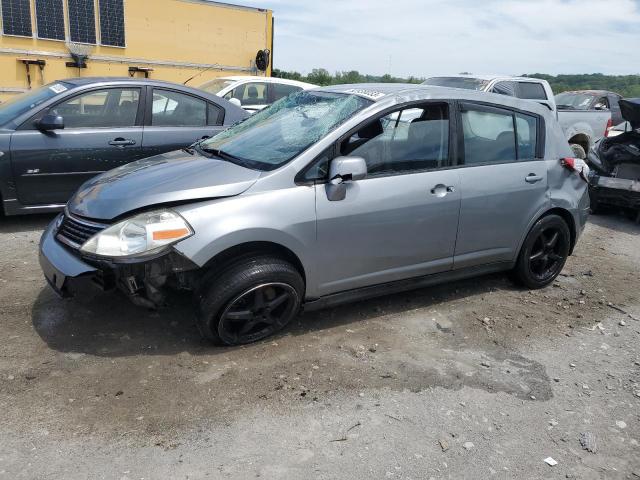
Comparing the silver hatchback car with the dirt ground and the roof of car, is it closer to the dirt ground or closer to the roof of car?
the roof of car

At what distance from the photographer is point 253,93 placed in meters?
10.0

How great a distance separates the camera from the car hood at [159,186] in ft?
10.9

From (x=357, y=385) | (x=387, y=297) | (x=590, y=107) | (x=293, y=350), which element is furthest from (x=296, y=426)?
(x=590, y=107)

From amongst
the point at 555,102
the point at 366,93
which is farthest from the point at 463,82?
the point at 366,93

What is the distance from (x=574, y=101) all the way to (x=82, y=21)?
11008 millimetres

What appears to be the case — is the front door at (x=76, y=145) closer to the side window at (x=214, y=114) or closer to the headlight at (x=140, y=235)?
the side window at (x=214, y=114)

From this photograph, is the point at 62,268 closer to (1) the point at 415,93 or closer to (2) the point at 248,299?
(2) the point at 248,299

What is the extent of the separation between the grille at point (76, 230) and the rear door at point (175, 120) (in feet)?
8.33

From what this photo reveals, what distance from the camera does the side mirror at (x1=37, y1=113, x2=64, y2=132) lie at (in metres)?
5.43

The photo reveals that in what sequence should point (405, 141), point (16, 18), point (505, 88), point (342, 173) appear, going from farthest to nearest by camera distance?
point (16, 18), point (505, 88), point (405, 141), point (342, 173)

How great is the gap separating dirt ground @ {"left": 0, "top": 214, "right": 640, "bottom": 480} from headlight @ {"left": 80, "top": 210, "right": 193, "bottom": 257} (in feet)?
2.29

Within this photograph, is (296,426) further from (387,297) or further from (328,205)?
(387,297)

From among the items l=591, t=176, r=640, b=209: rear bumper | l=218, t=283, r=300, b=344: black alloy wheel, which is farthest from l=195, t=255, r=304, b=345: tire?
l=591, t=176, r=640, b=209: rear bumper

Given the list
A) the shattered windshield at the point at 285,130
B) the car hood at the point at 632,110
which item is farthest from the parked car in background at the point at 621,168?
the shattered windshield at the point at 285,130
